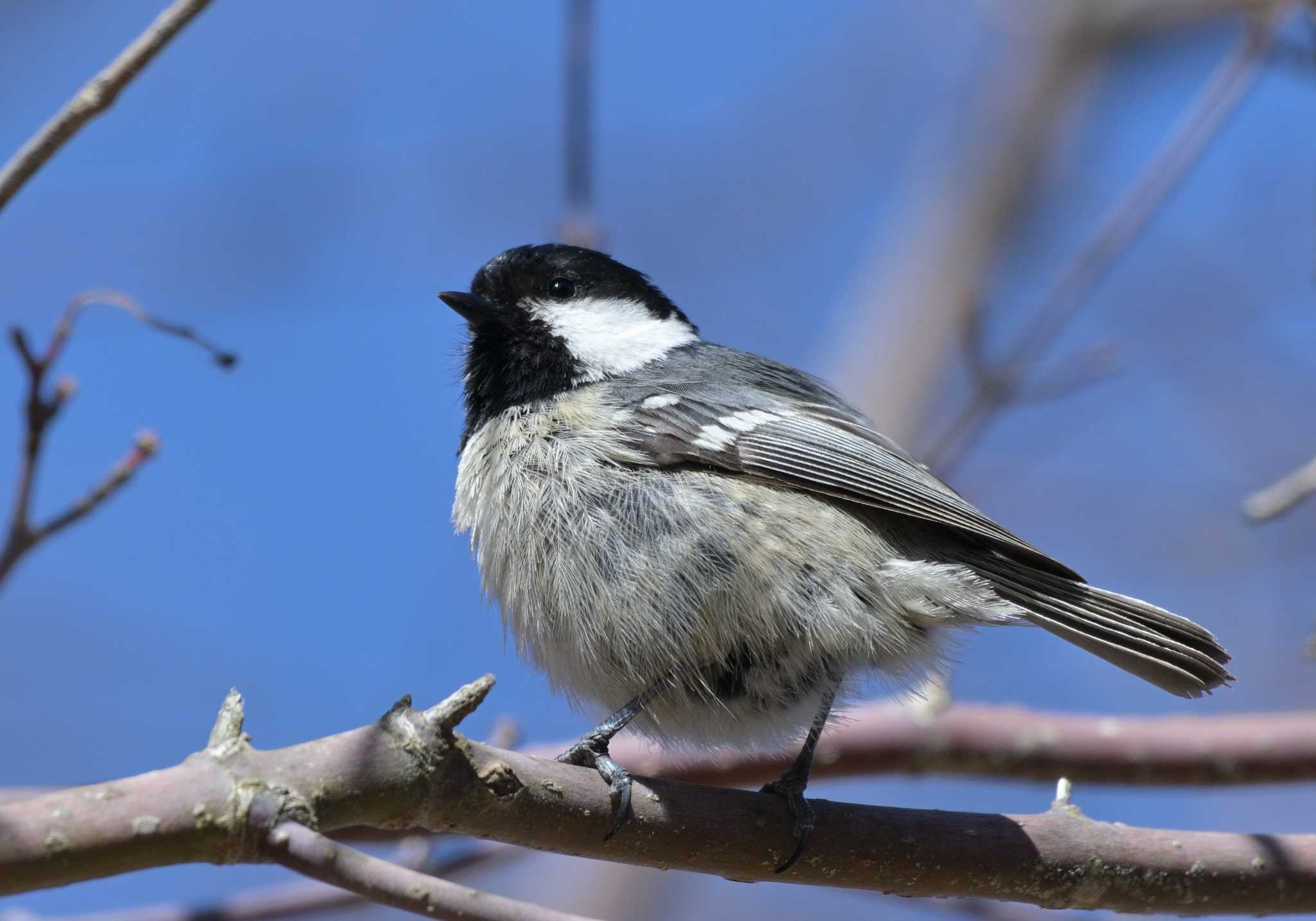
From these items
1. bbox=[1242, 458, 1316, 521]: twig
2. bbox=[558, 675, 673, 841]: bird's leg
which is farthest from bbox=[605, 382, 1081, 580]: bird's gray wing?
bbox=[558, 675, 673, 841]: bird's leg

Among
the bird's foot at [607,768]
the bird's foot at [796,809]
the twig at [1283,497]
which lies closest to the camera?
the bird's foot at [607,768]

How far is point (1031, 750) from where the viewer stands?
3414mm

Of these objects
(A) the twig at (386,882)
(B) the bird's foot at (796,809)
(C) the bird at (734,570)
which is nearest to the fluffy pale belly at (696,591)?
(C) the bird at (734,570)

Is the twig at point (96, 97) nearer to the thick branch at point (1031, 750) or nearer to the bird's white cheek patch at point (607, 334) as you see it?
the bird's white cheek patch at point (607, 334)

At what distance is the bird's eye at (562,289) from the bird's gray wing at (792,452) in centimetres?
43

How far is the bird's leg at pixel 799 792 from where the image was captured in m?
2.29

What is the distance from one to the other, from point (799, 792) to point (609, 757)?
0.40m

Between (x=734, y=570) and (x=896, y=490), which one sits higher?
(x=896, y=490)

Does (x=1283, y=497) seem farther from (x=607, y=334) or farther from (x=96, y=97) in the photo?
(x=96, y=97)

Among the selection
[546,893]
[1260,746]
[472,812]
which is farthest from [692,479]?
[546,893]

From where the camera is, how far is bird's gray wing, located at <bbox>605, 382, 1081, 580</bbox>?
2738mm

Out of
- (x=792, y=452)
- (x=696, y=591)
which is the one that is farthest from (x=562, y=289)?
(x=696, y=591)

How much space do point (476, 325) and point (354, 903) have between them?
4.63 feet

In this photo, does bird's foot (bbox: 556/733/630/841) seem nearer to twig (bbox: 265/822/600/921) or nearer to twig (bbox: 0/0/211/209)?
twig (bbox: 265/822/600/921)
